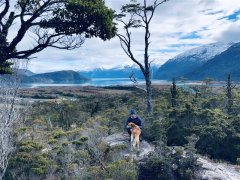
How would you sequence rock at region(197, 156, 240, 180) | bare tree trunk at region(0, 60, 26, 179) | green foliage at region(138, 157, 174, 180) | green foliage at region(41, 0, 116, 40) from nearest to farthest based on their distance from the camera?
green foliage at region(41, 0, 116, 40), bare tree trunk at region(0, 60, 26, 179), rock at region(197, 156, 240, 180), green foliage at region(138, 157, 174, 180)

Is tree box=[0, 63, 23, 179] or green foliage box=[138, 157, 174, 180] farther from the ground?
tree box=[0, 63, 23, 179]

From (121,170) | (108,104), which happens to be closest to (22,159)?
(121,170)

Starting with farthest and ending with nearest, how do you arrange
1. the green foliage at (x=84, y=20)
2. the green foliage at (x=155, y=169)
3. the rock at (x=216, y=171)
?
the green foliage at (x=155, y=169) → the rock at (x=216, y=171) → the green foliage at (x=84, y=20)

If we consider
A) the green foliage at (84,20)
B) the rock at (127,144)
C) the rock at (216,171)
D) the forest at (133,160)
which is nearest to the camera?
the green foliage at (84,20)

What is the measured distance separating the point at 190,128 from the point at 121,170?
5.63 metres

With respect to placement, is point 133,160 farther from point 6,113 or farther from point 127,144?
point 6,113

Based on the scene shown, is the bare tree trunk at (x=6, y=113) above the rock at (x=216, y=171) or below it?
above

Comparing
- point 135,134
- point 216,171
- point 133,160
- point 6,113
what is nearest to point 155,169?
point 133,160

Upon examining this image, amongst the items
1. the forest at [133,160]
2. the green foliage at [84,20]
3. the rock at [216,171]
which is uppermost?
the green foliage at [84,20]

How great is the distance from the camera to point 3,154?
13867 mm

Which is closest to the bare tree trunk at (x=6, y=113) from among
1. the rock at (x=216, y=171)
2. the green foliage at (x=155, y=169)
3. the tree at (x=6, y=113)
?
the tree at (x=6, y=113)

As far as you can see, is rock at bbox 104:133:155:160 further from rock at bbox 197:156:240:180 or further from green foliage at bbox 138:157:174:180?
rock at bbox 197:156:240:180

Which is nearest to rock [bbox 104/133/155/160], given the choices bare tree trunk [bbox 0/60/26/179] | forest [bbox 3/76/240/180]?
forest [bbox 3/76/240/180]

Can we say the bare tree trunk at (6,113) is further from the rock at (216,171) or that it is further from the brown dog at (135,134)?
the rock at (216,171)
